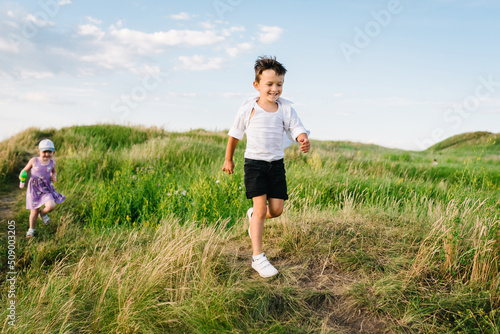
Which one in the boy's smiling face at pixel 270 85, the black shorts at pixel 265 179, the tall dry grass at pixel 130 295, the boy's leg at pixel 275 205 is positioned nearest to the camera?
the tall dry grass at pixel 130 295

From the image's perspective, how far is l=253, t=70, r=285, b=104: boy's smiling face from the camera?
3734 millimetres

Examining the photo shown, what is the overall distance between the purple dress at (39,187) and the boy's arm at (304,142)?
15.0 feet

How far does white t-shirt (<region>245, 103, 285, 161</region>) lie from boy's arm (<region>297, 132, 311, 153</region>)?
0.82 ft

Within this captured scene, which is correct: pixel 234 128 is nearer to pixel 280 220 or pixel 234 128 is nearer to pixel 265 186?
pixel 265 186

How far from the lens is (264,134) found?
153 inches

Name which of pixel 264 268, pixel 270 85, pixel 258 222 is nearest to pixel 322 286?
pixel 264 268

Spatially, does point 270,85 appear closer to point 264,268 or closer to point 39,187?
point 264,268

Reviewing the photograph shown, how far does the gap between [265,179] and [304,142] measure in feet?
1.92

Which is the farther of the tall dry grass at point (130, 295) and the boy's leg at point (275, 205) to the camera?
the boy's leg at point (275, 205)

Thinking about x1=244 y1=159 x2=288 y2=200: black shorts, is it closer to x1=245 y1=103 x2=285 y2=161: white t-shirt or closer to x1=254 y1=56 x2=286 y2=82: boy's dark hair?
x1=245 y1=103 x2=285 y2=161: white t-shirt

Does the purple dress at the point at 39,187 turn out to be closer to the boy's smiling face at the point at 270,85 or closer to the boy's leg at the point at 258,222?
the boy's leg at the point at 258,222

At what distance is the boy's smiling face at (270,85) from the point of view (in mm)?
Result: 3734

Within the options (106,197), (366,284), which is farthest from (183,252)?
(106,197)

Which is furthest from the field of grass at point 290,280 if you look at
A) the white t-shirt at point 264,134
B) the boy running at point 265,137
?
the white t-shirt at point 264,134
